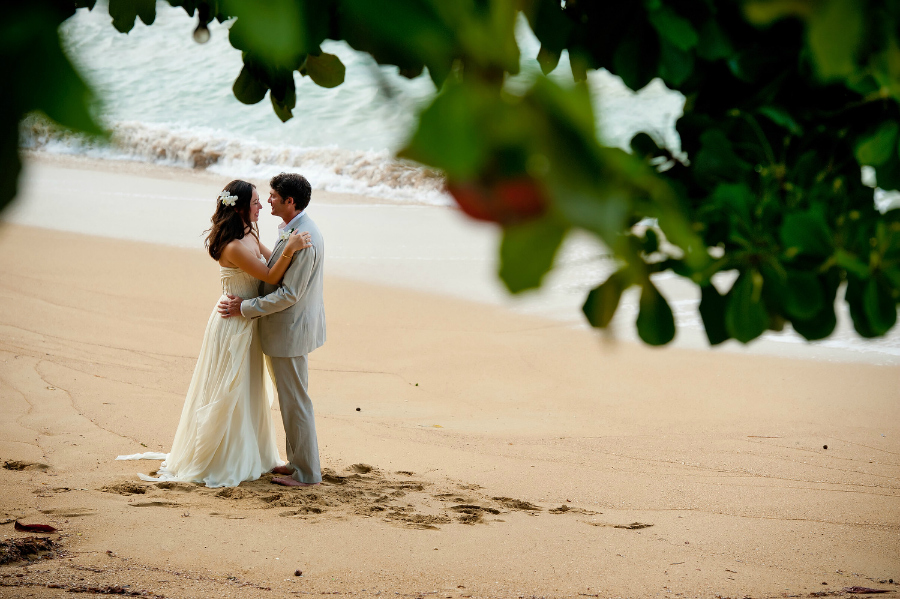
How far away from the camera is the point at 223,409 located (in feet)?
15.7

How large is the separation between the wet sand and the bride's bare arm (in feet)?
4.17

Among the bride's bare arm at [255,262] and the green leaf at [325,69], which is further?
the bride's bare arm at [255,262]

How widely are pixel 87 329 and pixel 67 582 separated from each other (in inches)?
199

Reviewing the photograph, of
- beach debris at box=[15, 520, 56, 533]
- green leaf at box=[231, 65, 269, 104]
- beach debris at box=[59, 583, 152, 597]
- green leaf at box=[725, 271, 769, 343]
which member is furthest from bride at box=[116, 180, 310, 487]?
green leaf at box=[725, 271, 769, 343]

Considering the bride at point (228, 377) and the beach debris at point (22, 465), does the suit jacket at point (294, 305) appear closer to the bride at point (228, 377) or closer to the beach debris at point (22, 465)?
the bride at point (228, 377)

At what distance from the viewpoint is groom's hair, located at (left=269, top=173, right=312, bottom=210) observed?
15.5ft

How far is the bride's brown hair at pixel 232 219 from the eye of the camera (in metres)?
→ 4.71

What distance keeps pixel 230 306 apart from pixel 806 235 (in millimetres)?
4176

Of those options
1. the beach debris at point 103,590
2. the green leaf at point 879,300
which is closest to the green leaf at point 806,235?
the green leaf at point 879,300

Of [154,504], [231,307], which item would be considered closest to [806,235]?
[154,504]

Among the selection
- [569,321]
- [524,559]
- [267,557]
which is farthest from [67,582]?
[569,321]

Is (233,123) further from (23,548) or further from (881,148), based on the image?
(881,148)

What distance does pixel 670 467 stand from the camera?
18.1 feet

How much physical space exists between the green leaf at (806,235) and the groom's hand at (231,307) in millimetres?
4138
